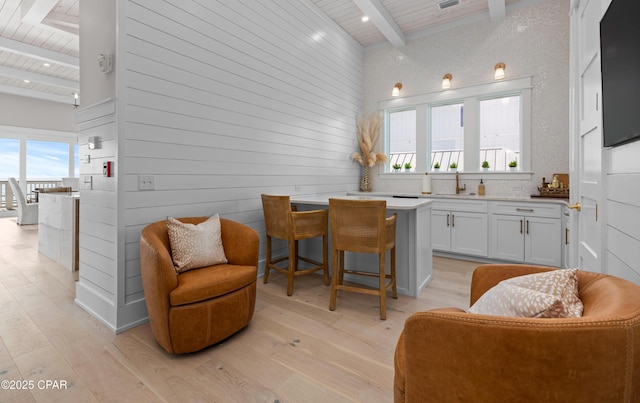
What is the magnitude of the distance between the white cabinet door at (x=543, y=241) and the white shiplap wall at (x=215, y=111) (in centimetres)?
288

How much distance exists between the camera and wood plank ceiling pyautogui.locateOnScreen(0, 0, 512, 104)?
399 centimetres

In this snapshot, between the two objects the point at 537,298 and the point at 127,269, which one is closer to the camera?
the point at 537,298

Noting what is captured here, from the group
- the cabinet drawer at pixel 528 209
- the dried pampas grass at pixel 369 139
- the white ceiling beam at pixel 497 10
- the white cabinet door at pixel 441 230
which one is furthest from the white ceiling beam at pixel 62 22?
the cabinet drawer at pixel 528 209

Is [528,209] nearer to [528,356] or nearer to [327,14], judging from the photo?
[528,356]

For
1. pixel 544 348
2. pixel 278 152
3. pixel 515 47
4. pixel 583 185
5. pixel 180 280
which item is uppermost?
pixel 515 47

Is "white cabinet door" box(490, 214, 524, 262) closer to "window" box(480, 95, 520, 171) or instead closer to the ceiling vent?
"window" box(480, 95, 520, 171)

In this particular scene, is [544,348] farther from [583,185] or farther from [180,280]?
[180,280]

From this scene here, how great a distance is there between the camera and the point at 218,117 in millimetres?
2992

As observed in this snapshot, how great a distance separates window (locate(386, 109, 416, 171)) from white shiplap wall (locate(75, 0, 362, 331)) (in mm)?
1368

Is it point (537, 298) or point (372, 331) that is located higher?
point (537, 298)

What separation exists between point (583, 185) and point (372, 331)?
1826mm

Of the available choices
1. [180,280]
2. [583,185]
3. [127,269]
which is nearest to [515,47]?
[583,185]

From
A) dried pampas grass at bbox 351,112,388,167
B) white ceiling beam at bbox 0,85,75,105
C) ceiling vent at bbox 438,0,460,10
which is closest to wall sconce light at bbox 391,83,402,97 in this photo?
dried pampas grass at bbox 351,112,388,167

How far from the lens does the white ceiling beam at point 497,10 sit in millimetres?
3963
